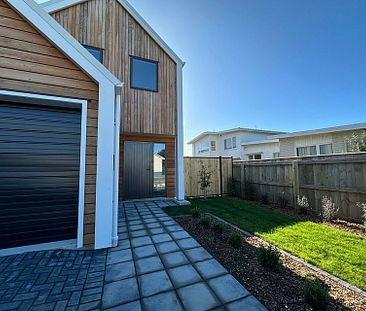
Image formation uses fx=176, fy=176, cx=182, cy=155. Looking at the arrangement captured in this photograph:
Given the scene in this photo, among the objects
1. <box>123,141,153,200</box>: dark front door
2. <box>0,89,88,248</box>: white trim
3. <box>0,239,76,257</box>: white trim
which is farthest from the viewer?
<box>123,141,153,200</box>: dark front door

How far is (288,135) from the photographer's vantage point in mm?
12406

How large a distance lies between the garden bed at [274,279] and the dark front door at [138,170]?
14.6 feet

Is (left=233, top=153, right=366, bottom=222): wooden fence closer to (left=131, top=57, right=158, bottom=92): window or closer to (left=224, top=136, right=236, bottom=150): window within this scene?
(left=131, top=57, right=158, bottom=92): window

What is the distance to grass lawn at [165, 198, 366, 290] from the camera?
2.57 meters

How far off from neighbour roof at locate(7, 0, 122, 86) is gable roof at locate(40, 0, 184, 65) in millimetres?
4263

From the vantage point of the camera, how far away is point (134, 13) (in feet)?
23.0

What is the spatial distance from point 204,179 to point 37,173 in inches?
255

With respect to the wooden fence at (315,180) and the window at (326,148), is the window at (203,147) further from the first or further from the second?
the wooden fence at (315,180)

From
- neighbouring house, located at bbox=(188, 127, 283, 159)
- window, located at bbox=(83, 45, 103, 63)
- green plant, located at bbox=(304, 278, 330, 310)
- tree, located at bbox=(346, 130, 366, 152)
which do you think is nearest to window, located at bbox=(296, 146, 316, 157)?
tree, located at bbox=(346, 130, 366, 152)

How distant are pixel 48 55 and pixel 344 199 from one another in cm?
764

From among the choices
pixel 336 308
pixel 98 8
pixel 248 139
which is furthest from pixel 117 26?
pixel 248 139

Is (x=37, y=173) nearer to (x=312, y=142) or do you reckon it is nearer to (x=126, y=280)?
(x=126, y=280)

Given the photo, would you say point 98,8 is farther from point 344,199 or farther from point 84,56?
point 344,199

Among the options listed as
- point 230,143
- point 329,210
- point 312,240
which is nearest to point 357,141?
point 329,210
